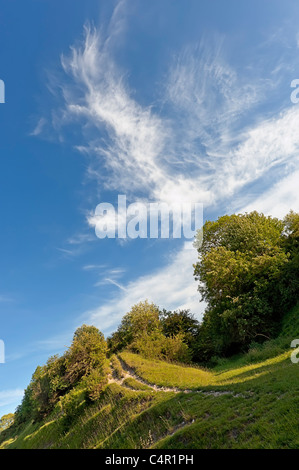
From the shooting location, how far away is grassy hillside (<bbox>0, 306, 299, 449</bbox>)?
7.94 m

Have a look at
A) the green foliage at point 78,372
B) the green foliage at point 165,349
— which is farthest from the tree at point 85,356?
the green foliage at point 165,349

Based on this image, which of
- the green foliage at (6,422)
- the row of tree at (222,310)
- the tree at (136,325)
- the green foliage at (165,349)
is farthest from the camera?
the green foliage at (6,422)

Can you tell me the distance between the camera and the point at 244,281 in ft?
98.1

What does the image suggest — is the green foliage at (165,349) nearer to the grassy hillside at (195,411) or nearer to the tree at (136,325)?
the tree at (136,325)

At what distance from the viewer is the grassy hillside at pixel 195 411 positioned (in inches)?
313

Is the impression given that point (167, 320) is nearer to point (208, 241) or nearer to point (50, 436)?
point (208, 241)

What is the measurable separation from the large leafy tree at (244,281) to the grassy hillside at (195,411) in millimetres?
2715

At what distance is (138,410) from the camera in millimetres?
16734

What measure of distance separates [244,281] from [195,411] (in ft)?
67.5

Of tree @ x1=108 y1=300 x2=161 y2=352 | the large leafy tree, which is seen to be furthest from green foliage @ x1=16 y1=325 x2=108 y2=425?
the large leafy tree

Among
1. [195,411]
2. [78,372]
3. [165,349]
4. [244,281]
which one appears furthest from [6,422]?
[195,411]

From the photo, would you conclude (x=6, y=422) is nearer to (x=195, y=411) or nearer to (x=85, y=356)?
(x=85, y=356)
